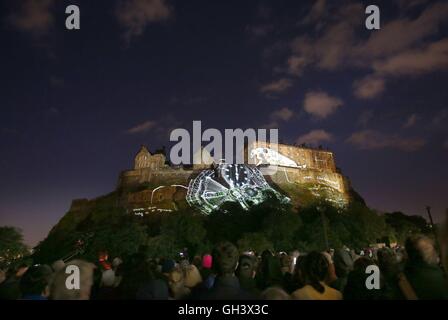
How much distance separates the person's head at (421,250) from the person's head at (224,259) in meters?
3.25

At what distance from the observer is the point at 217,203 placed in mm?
67500

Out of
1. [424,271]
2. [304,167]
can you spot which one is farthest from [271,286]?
[304,167]

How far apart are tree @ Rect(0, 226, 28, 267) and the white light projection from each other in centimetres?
5710

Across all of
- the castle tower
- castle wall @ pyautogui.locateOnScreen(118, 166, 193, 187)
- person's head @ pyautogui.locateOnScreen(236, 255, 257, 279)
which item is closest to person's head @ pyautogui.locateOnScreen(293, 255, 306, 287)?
person's head @ pyautogui.locateOnScreen(236, 255, 257, 279)

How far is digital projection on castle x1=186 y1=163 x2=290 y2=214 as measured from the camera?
67500 mm

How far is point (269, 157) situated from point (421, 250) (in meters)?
82.9

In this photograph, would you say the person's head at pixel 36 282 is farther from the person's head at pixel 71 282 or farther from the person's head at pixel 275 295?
the person's head at pixel 275 295

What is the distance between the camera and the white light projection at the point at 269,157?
285 ft

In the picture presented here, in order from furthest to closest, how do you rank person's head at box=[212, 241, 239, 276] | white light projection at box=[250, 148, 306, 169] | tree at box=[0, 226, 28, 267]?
white light projection at box=[250, 148, 306, 169]
tree at box=[0, 226, 28, 267]
person's head at box=[212, 241, 239, 276]

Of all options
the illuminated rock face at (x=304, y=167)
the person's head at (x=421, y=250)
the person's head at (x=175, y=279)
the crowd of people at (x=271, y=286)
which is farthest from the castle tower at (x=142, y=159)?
the person's head at (x=421, y=250)

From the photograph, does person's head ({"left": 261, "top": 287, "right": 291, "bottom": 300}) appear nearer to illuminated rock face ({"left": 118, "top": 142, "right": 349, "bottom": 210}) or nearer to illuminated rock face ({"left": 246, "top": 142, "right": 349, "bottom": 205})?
illuminated rock face ({"left": 118, "top": 142, "right": 349, "bottom": 210})

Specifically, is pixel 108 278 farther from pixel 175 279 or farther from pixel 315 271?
pixel 315 271
